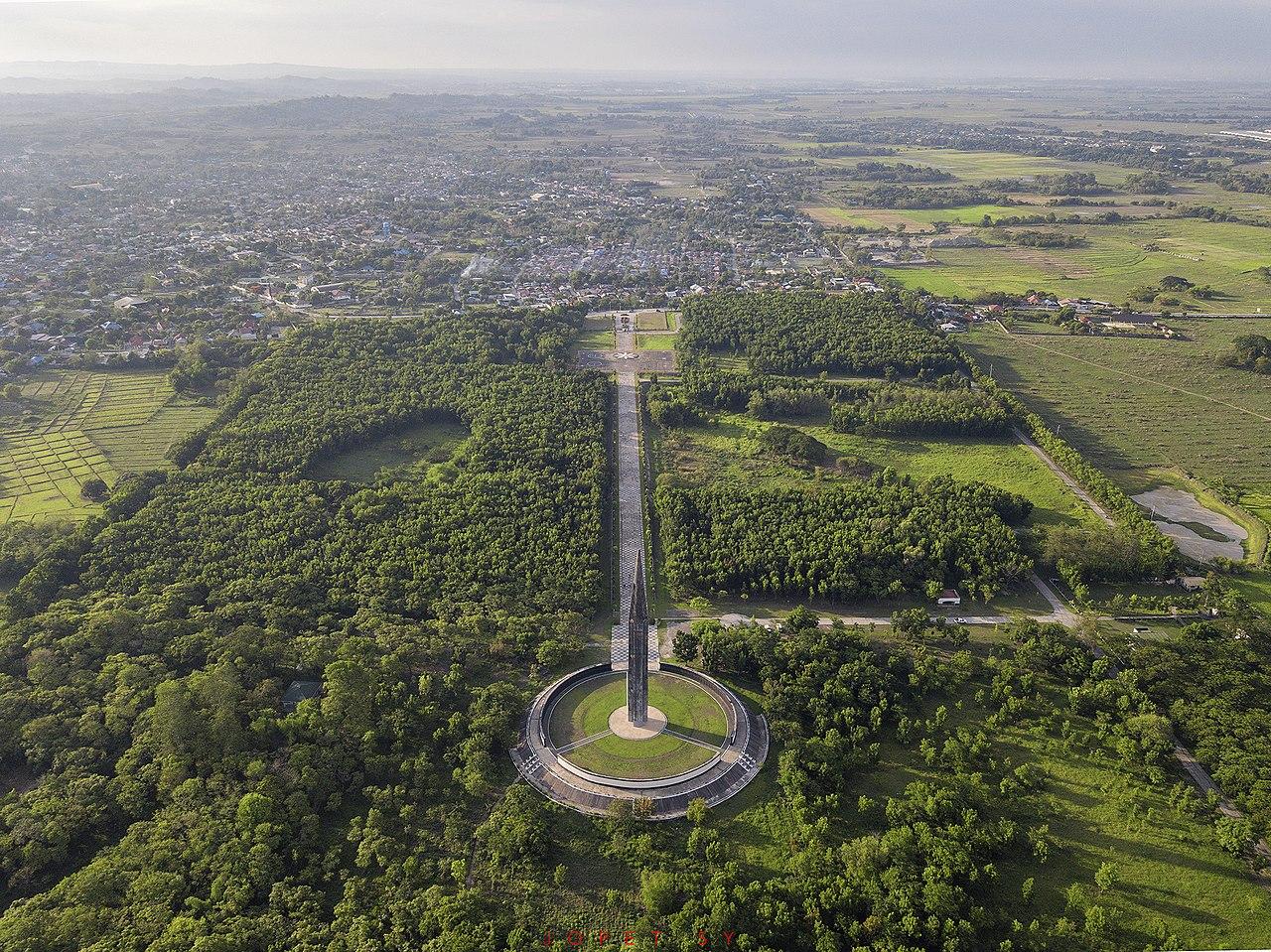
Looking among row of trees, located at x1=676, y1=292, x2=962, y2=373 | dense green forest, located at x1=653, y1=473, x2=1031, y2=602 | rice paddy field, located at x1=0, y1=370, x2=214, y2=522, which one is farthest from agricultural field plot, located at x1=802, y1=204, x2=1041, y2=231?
rice paddy field, located at x1=0, y1=370, x2=214, y2=522

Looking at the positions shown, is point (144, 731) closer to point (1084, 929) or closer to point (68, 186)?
point (1084, 929)

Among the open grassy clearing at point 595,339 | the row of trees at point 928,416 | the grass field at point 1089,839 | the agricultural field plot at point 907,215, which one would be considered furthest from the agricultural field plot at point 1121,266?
the grass field at point 1089,839

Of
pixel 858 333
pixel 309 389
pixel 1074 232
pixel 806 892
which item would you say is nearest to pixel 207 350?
pixel 309 389

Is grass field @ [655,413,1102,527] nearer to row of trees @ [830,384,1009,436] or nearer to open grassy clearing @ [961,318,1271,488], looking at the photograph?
row of trees @ [830,384,1009,436]

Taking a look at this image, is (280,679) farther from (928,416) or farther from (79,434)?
(928,416)

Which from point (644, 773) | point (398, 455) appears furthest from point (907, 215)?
point (644, 773)

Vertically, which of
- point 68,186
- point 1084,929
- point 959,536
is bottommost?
point 1084,929
